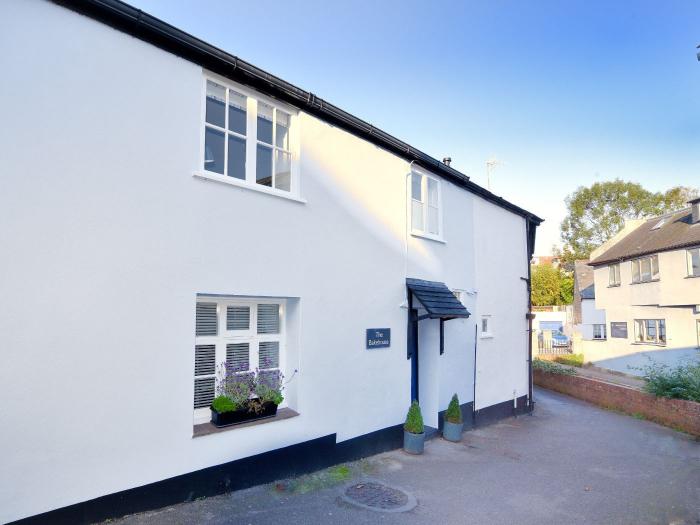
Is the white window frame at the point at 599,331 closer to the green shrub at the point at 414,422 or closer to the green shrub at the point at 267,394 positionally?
the green shrub at the point at 414,422

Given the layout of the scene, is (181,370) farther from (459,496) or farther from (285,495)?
(459,496)

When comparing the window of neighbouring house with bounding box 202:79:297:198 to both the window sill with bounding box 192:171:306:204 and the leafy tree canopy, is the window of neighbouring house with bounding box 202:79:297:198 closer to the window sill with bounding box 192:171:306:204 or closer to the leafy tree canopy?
the window sill with bounding box 192:171:306:204

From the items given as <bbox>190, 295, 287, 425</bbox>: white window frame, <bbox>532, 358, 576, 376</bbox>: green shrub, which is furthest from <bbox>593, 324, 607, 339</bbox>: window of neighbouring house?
<bbox>190, 295, 287, 425</bbox>: white window frame

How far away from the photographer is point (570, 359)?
93.3 feet

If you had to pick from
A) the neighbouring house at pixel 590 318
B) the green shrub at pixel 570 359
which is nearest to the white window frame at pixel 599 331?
the neighbouring house at pixel 590 318

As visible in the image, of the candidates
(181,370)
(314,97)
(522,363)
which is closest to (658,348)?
(522,363)

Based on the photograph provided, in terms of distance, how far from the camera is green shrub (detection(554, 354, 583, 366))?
2828 centimetres

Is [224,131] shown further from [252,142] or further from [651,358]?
[651,358]

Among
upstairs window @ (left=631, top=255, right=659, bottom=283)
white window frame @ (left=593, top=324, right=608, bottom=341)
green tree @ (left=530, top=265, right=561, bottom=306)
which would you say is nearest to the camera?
upstairs window @ (left=631, top=255, right=659, bottom=283)

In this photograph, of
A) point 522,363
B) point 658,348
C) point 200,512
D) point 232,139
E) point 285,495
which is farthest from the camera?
point 658,348

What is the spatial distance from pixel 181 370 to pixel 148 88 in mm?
3440

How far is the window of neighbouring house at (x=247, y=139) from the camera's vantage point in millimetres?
6473

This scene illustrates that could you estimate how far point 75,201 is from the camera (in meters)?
4.93

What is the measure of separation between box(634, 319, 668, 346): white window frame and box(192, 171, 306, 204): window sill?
24.5 meters
